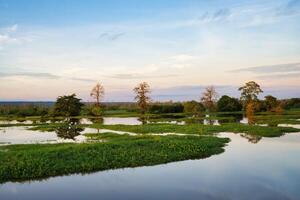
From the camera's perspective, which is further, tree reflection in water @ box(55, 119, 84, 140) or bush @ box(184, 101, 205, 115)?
bush @ box(184, 101, 205, 115)

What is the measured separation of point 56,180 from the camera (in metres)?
20.8

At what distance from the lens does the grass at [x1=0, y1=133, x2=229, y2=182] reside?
21.9m

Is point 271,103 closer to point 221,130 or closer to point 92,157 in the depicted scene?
point 221,130

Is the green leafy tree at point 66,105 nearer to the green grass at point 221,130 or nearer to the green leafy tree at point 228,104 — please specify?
the green grass at point 221,130

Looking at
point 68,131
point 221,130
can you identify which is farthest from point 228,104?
point 68,131

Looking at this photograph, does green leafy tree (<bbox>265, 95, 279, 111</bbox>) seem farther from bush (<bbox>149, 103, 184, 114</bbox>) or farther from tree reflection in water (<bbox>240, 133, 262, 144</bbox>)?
tree reflection in water (<bbox>240, 133, 262, 144</bbox>)

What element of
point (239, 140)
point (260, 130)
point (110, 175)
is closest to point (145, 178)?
point (110, 175)

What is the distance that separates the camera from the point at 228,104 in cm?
9688

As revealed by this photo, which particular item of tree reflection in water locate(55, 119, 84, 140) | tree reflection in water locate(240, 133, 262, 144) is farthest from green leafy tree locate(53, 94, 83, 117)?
tree reflection in water locate(240, 133, 262, 144)

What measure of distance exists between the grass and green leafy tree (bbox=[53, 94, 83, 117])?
5282cm

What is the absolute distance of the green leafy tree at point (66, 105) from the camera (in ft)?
275

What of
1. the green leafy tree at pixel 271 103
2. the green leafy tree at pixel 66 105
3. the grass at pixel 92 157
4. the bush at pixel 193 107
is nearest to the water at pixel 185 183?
the grass at pixel 92 157

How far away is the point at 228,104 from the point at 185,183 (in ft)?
260

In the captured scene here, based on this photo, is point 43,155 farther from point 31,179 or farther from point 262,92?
point 262,92
